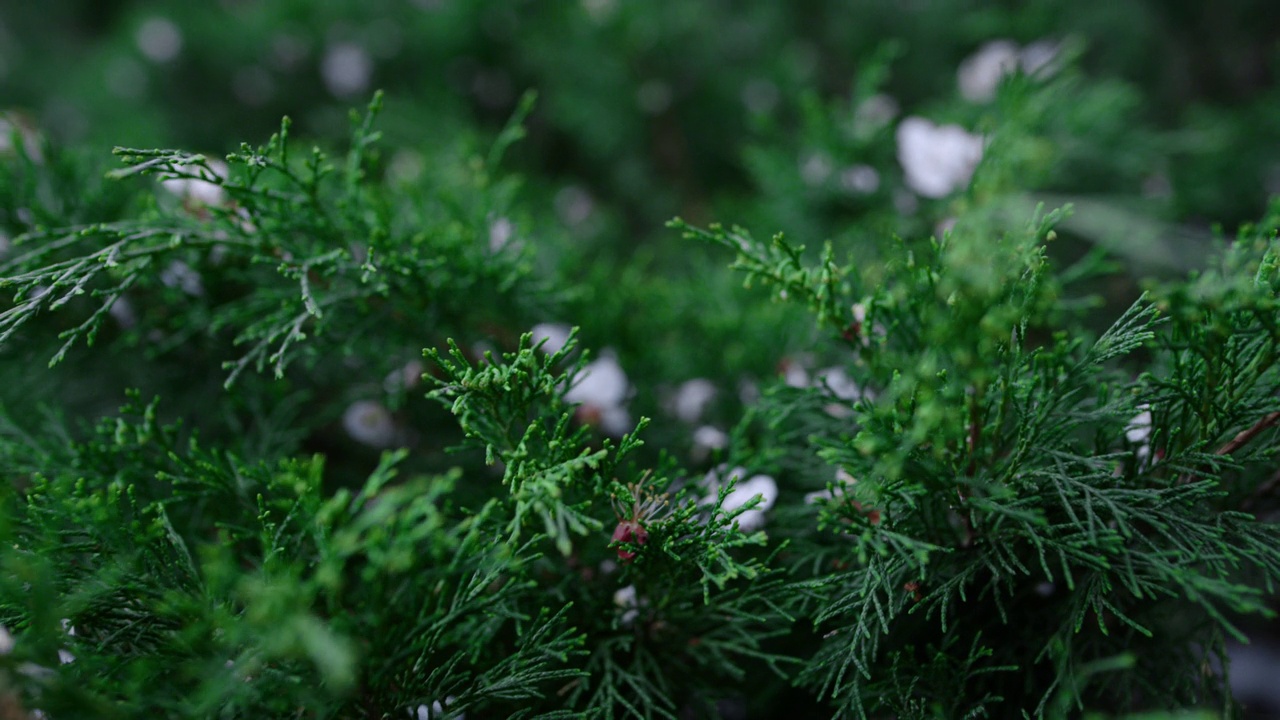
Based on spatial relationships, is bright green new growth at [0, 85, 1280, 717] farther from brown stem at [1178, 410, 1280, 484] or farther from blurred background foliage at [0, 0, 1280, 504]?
blurred background foliage at [0, 0, 1280, 504]

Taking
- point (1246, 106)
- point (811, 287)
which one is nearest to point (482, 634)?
point (811, 287)

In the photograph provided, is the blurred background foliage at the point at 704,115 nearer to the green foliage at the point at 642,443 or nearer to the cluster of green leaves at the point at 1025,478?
the green foliage at the point at 642,443

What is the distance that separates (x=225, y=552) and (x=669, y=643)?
0.35 meters

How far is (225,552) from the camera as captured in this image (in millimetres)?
488

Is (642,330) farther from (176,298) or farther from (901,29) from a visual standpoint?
(901,29)

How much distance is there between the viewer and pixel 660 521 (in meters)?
0.55

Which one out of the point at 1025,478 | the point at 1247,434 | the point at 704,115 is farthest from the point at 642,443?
the point at 704,115

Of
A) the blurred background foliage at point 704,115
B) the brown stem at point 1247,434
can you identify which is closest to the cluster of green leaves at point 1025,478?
the brown stem at point 1247,434

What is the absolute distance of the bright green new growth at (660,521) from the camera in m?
0.49

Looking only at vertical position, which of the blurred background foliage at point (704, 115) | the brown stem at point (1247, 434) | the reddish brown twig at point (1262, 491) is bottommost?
the reddish brown twig at point (1262, 491)

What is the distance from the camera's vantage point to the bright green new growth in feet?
1.62

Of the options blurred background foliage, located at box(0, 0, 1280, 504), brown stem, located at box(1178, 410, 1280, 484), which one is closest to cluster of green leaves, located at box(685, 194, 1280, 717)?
brown stem, located at box(1178, 410, 1280, 484)

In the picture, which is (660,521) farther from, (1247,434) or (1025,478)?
(1247,434)

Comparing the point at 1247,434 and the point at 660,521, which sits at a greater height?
the point at 660,521
